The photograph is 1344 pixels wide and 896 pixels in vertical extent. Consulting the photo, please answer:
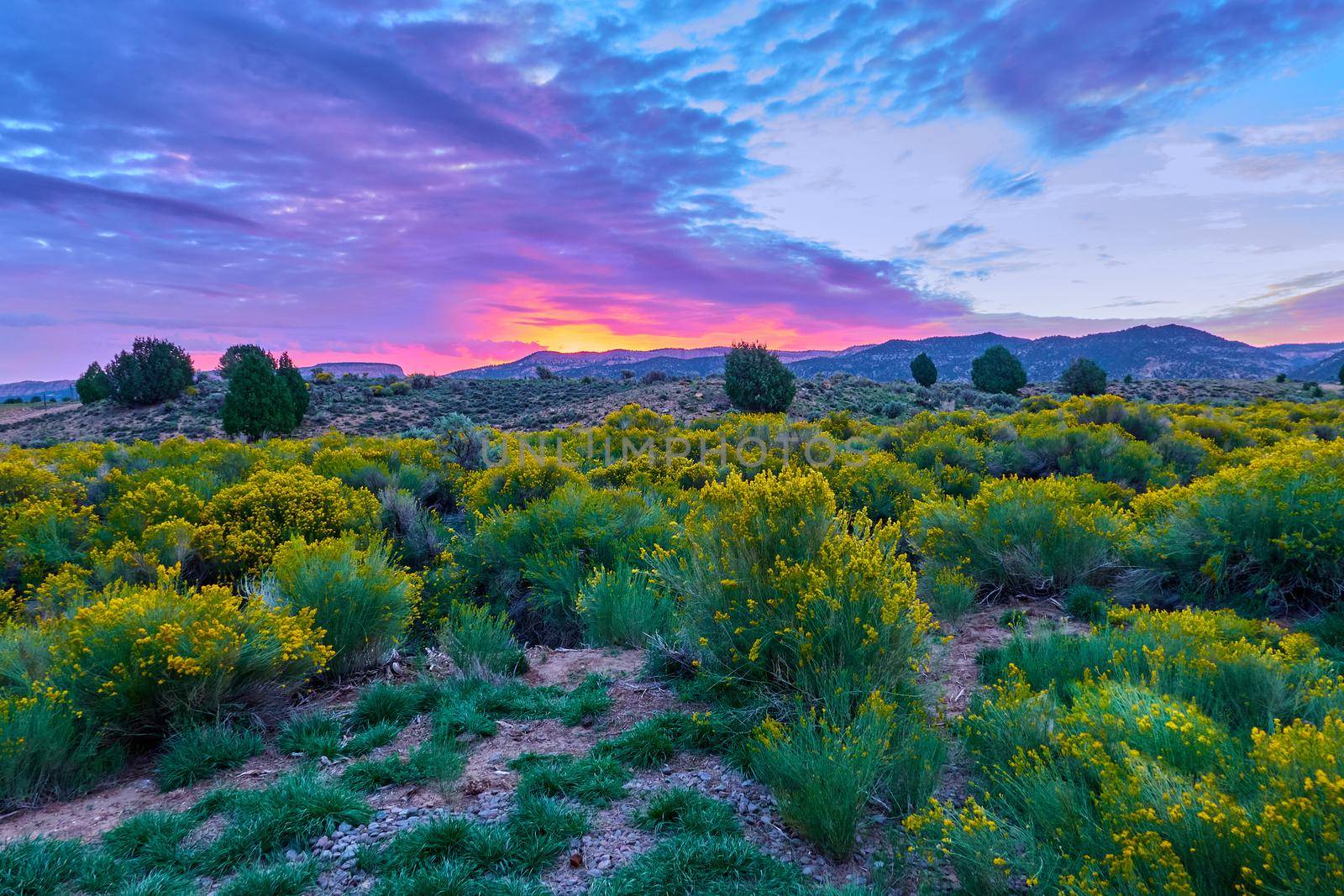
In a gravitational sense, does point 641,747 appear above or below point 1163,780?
below

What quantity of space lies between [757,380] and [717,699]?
102 feet

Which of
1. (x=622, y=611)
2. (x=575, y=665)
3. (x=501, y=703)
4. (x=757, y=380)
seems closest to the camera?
(x=501, y=703)

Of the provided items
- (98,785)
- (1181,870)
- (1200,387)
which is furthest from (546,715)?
(1200,387)

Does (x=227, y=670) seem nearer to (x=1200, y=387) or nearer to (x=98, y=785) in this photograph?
(x=98, y=785)

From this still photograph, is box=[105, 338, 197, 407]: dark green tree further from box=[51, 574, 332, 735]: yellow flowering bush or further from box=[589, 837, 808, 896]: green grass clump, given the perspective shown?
box=[589, 837, 808, 896]: green grass clump

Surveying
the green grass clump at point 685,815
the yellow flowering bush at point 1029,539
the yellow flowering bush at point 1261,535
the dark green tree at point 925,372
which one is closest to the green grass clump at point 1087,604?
the yellow flowering bush at point 1029,539

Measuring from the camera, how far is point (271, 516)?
340 inches

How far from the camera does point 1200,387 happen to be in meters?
44.0

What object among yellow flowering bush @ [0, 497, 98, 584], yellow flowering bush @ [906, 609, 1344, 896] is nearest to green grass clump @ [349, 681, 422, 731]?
yellow flowering bush @ [906, 609, 1344, 896]

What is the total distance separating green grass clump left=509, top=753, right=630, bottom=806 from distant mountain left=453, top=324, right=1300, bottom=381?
10186 centimetres

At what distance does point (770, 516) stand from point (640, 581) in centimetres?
254

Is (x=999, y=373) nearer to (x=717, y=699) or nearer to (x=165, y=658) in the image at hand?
(x=717, y=699)

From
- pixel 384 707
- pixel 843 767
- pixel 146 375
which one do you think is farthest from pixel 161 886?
pixel 146 375

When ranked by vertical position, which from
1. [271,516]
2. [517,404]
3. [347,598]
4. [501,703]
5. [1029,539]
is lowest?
[501,703]
